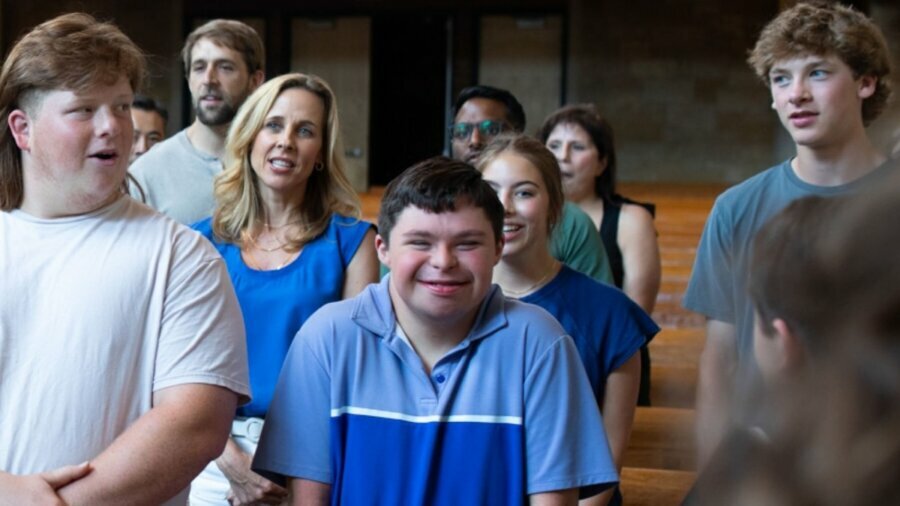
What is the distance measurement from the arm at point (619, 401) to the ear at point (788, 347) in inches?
84.1

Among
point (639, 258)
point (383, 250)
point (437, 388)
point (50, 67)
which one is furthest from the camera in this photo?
point (639, 258)

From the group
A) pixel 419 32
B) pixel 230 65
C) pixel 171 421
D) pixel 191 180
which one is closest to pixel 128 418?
pixel 171 421

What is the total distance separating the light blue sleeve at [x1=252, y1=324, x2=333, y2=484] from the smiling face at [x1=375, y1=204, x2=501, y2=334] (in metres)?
0.18

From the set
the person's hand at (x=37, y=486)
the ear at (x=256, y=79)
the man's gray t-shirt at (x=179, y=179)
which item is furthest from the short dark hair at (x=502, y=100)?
the person's hand at (x=37, y=486)

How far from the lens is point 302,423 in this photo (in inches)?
80.7

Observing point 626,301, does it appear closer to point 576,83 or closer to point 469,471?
point 469,471

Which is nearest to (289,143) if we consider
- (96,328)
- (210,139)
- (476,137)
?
(210,139)

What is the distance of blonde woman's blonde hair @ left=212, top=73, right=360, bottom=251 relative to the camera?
2.76m

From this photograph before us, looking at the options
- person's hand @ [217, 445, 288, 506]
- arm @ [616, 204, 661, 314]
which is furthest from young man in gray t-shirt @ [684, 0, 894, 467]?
arm @ [616, 204, 661, 314]

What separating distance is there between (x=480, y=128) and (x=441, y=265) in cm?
179

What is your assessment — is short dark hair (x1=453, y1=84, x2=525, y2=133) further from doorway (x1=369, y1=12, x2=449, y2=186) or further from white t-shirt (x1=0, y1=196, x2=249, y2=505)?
doorway (x1=369, y1=12, x2=449, y2=186)

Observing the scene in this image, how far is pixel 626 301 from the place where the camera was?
2.53 metres

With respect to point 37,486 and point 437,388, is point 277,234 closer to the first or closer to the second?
point 437,388

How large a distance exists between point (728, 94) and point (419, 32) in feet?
13.4
